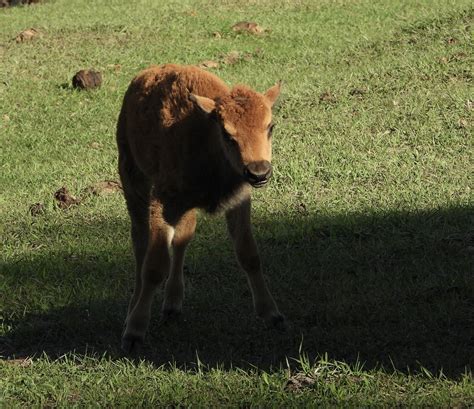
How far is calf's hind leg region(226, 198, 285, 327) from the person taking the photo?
6914mm

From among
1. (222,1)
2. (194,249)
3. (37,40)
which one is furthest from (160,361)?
(222,1)

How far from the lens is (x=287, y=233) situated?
857 cm

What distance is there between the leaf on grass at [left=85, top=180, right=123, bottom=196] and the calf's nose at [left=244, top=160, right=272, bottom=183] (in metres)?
4.47

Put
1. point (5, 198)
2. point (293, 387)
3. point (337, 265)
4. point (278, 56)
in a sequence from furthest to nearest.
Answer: point (278, 56)
point (5, 198)
point (337, 265)
point (293, 387)

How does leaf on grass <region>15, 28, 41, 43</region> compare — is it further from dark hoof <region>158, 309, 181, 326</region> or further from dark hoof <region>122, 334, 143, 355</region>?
dark hoof <region>122, 334, 143, 355</region>

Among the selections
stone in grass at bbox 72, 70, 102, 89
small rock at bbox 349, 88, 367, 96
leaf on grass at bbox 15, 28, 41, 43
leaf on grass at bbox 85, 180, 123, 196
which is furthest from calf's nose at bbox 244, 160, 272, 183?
leaf on grass at bbox 15, 28, 41, 43

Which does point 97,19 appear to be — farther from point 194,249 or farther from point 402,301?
point 402,301

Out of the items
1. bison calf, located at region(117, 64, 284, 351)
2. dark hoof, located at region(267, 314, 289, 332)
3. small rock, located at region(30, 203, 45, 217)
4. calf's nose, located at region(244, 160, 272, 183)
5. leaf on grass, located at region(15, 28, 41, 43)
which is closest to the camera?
calf's nose, located at region(244, 160, 272, 183)

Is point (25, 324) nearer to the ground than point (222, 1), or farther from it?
Result: nearer to the ground

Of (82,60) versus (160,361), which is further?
(82,60)

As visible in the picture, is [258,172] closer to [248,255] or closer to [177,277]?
[248,255]

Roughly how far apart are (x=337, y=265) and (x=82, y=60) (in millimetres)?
9067

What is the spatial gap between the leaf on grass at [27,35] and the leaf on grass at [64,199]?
7839mm

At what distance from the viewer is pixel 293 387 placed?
5715mm
